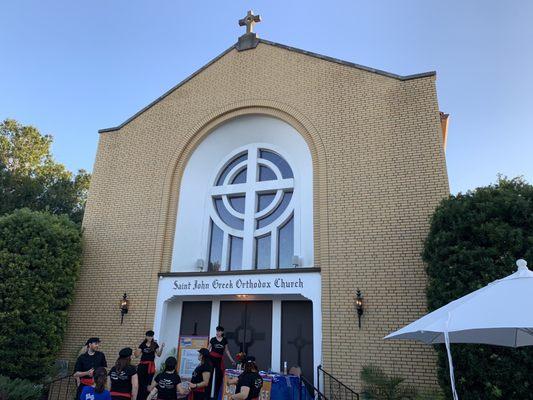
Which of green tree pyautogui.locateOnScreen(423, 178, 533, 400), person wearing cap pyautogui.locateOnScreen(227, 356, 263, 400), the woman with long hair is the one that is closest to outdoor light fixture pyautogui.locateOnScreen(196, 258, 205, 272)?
person wearing cap pyautogui.locateOnScreen(227, 356, 263, 400)

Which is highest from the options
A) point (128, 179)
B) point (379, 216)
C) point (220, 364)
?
point (128, 179)

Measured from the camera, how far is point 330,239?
9.56 metres

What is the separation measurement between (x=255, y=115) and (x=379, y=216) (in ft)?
17.1

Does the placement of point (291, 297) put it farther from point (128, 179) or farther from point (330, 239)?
point (128, 179)

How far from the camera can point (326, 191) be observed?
33.1 feet

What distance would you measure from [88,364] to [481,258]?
23.1 ft

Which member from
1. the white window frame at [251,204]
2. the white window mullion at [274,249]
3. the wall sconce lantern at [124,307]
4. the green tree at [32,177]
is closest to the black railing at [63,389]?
the wall sconce lantern at [124,307]

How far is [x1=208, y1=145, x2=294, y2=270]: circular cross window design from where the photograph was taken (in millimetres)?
11281

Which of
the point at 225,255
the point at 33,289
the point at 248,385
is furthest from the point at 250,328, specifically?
the point at 33,289

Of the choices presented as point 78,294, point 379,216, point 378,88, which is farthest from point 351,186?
point 78,294

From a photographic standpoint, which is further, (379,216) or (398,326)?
(379,216)

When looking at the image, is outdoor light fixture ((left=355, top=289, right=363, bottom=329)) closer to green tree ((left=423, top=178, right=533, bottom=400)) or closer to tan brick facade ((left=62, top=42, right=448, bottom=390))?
tan brick facade ((left=62, top=42, right=448, bottom=390))

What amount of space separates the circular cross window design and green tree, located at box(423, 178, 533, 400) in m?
4.60

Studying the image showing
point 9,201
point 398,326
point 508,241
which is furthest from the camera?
point 9,201
